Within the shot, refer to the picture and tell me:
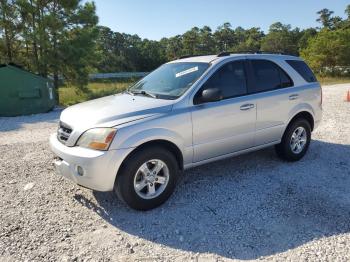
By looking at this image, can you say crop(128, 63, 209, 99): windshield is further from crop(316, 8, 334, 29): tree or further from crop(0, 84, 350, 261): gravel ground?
crop(316, 8, 334, 29): tree

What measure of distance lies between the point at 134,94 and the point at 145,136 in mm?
1272

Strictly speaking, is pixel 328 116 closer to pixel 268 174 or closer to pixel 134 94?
pixel 268 174

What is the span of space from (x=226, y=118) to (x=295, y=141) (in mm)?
1770

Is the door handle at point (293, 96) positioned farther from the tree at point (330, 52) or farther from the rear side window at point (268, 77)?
the tree at point (330, 52)

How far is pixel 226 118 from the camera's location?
4.73 metres

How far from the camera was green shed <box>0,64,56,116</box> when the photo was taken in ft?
36.7

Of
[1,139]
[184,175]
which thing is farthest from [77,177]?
[1,139]

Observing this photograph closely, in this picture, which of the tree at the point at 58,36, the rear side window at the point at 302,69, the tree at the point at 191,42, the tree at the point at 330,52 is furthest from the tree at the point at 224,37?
the rear side window at the point at 302,69

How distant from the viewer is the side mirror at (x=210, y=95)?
4.39m

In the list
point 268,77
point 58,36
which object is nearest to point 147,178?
point 268,77

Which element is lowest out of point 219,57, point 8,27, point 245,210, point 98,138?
point 245,210

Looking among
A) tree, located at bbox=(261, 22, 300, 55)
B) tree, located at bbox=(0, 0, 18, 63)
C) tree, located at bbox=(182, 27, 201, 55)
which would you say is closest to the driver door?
tree, located at bbox=(0, 0, 18, 63)

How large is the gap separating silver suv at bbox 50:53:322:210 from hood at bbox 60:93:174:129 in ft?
0.04

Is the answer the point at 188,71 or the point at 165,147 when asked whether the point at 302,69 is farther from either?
the point at 165,147
